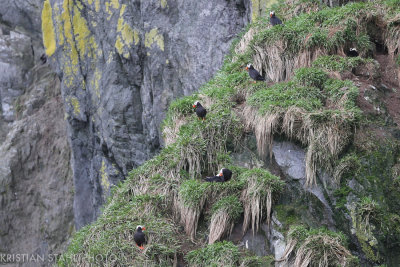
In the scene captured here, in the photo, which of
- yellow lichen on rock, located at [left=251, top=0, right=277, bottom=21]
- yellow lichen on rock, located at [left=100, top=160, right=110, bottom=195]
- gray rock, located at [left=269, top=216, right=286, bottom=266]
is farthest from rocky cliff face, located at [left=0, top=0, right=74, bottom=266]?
gray rock, located at [left=269, top=216, right=286, bottom=266]

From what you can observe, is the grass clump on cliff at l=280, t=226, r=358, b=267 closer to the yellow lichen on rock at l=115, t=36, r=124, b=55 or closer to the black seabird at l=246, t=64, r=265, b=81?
the black seabird at l=246, t=64, r=265, b=81

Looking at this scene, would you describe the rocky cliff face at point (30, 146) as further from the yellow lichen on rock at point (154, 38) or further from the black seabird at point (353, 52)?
the black seabird at point (353, 52)

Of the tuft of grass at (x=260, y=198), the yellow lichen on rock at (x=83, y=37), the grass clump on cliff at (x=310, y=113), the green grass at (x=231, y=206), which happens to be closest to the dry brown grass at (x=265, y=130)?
the grass clump on cliff at (x=310, y=113)

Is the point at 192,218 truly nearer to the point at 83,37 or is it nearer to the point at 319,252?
the point at 319,252

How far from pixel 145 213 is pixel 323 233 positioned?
2.64 metres

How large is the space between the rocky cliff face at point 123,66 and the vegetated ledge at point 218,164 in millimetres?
3068

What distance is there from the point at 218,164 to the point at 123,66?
23.1 feet

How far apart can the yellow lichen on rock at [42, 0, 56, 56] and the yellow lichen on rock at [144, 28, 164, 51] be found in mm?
4686

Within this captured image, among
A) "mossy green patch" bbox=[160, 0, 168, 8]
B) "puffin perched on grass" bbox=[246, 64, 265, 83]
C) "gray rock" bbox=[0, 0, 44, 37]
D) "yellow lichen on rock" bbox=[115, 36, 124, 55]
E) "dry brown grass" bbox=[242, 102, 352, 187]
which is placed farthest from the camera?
"gray rock" bbox=[0, 0, 44, 37]

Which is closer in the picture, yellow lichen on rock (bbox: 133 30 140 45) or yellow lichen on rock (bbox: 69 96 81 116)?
yellow lichen on rock (bbox: 133 30 140 45)

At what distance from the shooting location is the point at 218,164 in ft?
23.2

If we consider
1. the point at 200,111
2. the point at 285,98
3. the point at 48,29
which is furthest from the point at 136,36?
the point at 285,98

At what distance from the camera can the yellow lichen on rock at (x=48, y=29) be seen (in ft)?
51.2

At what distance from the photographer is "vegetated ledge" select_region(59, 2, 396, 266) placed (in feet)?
20.1
